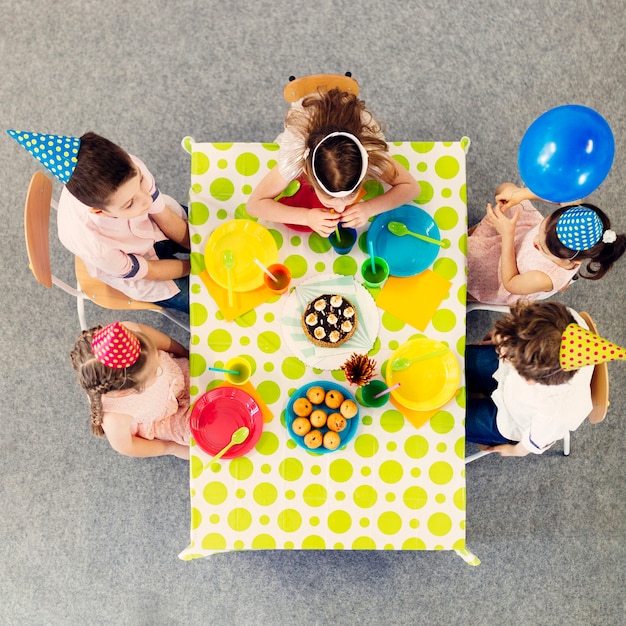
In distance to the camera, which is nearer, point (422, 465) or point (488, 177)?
→ point (422, 465)

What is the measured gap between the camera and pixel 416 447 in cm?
119

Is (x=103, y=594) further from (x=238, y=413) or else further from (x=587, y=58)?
(x=587, y=58)

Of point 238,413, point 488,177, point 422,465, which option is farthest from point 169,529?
point 488,177

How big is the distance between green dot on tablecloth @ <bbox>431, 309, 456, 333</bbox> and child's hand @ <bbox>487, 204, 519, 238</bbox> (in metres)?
0.30

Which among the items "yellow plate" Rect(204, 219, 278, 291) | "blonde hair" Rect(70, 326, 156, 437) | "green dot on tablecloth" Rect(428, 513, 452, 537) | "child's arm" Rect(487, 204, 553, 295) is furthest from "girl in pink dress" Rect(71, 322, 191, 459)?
"child's arm" Rect(487, 204, 553, 295)

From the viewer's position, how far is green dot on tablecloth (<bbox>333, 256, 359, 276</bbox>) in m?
1.25

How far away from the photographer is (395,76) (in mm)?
1866

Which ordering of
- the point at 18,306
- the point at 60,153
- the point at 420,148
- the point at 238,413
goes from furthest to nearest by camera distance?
the point at 18,306 < the point at 420,148 < the point at 238,413 < the point at 60,153

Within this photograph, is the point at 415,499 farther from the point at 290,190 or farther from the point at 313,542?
the point at 290,190

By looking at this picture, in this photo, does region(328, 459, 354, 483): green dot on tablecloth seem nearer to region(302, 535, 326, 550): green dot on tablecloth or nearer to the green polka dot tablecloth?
the green polka dot tablecloth

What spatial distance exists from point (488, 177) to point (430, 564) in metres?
1.29

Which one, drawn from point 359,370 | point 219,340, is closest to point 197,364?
point 219,340

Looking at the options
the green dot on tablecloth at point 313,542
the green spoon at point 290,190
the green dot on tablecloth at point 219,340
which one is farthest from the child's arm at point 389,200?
the green dot on tablecloth at point 313,542

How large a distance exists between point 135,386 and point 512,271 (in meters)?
0.94
